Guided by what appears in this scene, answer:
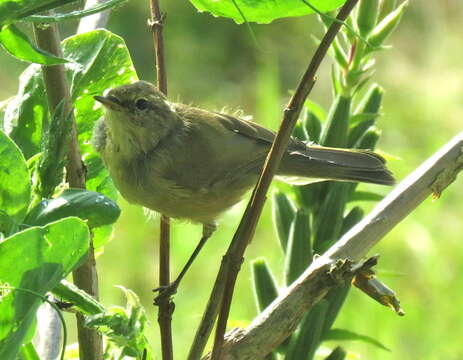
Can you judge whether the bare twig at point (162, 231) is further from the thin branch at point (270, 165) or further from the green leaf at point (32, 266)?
the green leaf at point (32, 266)

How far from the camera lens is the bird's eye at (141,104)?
6.57 feet

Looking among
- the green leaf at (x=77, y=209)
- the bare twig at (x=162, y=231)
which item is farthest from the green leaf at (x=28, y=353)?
the bare twig at (x=162, y=231)

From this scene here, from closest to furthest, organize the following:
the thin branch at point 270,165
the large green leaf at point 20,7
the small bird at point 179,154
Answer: the large green leaf at point 20,7
the thin branch at point 270,165
the small bird at point 179,154

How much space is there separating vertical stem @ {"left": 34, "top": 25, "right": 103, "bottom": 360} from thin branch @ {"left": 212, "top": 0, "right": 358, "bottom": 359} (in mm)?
108

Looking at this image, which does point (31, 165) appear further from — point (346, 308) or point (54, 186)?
point (346, 308)

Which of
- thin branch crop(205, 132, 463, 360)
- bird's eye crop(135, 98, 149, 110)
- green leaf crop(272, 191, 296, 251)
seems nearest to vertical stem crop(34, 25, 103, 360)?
thin branch crop(205, 132, 463, 360)

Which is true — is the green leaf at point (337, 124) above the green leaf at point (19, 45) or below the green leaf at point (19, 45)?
above

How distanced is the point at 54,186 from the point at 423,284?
8.75 feet

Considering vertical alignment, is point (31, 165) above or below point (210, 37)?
below

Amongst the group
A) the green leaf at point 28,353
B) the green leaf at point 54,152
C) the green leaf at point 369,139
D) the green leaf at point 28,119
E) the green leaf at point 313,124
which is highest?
the green leaf at point 313,124

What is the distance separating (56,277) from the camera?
22.9 inches

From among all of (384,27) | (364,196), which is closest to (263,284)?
(364,196)

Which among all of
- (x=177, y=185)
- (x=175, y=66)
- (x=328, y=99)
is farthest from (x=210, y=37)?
(x=177, y=185)

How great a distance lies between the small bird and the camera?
6.07ft
